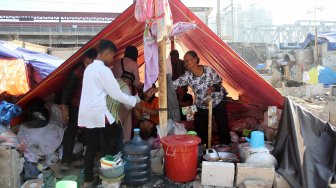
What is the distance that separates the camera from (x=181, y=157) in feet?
11.1

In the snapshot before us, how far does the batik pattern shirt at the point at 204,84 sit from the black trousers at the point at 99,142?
142cm

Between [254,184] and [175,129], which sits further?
[175,129]

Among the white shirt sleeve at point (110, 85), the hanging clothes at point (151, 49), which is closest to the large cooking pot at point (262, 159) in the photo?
the hanging clothes at point (151, 49)

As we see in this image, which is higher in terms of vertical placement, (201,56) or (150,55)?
(201,56)

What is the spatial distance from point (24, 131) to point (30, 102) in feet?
1.89

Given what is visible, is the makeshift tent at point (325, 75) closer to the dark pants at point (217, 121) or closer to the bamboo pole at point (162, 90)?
the dark pants at point (217, 121)

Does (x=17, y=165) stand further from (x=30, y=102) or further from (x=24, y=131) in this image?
(x=30, y=102)

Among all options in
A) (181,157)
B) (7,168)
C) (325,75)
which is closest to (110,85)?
(181,157)

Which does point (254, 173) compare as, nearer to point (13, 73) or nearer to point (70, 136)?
point (70, 136)

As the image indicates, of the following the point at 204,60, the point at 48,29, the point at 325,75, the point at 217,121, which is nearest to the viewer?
the point at 217,121

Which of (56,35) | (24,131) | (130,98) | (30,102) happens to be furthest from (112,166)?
(56,35)

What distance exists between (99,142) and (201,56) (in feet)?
8.65

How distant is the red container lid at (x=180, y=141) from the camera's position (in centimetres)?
334

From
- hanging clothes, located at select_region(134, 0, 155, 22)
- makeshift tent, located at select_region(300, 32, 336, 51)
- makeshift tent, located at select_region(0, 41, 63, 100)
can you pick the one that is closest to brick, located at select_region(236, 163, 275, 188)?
hanging clothes, located at select_region(134, 0, 155, 22)
